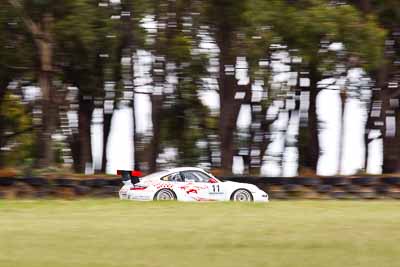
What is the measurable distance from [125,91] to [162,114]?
15.8 ft

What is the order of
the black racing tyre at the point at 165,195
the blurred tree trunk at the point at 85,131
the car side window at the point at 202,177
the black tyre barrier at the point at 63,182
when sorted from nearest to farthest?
the black racing tyre at the point at 165,195
the car side window at the point at 202,177
the black tyre barrier at the point at 63,182
the blurred tree trunk at the point at 85,131

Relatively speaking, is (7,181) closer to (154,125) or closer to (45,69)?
(45,69)

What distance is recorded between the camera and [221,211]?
17156 mm

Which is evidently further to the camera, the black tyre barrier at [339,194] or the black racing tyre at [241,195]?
the black tyre barrier at [339,194]

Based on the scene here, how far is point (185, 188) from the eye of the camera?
2442cm

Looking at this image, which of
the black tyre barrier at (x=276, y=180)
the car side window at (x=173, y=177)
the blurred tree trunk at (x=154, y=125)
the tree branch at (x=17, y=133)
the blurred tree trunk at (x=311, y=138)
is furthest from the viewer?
the tree branch at (x=17, y=133)

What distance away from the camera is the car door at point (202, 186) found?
24.5 meters

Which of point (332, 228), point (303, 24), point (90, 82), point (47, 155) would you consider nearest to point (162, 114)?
point (90, 82)

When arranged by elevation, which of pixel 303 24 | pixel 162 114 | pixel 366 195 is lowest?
pixel 366 195

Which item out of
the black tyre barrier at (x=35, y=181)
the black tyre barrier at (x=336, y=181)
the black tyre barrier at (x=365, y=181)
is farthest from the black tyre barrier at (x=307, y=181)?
the black tyre barrier at (x=35, y=181)

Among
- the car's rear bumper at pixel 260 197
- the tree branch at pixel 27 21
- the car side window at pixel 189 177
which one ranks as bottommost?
the car's rear bumper at pixel 260 197

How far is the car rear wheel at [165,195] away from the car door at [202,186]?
51 cm

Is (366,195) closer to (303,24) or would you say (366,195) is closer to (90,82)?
(303,24)

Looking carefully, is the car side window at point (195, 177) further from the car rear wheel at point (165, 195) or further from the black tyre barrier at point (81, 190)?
the black tyre barrier at point (81, 190)
